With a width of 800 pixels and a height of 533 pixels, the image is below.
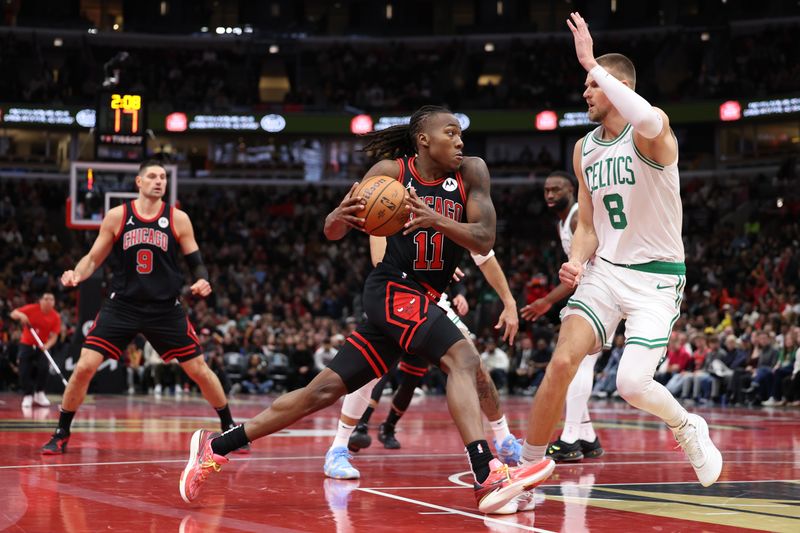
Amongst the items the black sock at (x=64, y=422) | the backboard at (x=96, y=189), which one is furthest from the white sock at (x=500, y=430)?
the backboard at (x=96, y=189)

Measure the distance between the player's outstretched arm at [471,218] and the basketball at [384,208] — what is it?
0.06 metres

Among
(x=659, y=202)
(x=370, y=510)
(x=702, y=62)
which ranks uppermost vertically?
(x=702, y=62)

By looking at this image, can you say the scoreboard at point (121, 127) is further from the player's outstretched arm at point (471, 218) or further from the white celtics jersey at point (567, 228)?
the player's outstretched arm at point (471, 218)

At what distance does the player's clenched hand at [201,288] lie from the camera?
8.16 metres

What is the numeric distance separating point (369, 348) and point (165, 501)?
141cm

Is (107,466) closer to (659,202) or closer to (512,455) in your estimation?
(512,455)

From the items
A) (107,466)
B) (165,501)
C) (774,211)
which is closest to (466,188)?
(165,501)

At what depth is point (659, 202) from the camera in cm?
602

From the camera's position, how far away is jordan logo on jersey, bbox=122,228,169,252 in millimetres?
8789

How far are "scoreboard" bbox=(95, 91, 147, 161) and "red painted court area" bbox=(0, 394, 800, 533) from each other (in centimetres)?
851

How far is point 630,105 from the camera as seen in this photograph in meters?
5.52

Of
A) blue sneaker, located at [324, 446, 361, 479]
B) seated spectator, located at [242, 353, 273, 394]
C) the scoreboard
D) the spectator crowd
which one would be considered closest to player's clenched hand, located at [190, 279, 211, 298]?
blue sneaker, located at [324, 446, 361, 479]

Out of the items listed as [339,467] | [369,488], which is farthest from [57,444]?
[369,488]

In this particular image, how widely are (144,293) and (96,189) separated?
1056 centimetres
